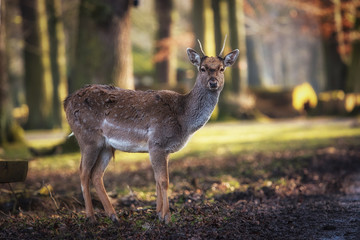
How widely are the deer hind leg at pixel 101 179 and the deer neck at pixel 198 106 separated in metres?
1.13

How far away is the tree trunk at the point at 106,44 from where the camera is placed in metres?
14.2

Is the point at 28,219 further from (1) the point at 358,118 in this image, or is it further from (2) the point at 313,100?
(2) the point at 313,100

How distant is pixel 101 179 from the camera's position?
7.10 metres

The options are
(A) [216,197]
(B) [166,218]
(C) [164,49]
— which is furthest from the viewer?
(C) [164,49]

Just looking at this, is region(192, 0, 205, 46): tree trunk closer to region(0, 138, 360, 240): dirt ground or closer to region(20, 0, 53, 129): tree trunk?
region(20, 0, 53, 129): tree trunk

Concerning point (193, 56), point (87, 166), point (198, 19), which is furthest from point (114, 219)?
point (198, 19)

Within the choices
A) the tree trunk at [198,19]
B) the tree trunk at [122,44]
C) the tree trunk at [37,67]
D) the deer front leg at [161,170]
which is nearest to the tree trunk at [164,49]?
the tree trunk at [198,19]

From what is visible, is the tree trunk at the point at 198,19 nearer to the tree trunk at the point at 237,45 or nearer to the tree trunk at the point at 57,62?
the tree trunk at the point at 237,45

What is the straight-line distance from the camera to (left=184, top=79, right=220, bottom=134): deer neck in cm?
717

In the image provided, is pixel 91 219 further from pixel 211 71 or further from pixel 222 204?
pixel 211 71

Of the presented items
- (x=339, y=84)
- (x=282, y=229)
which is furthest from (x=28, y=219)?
(x=339, y=84)

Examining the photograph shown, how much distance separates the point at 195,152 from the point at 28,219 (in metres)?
8.77

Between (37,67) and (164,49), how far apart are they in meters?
7.10

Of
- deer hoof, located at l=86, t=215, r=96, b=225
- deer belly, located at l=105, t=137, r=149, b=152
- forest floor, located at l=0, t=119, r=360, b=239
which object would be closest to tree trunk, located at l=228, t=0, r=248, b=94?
forest floor, located at l=0, t=119, r=360, b=239
